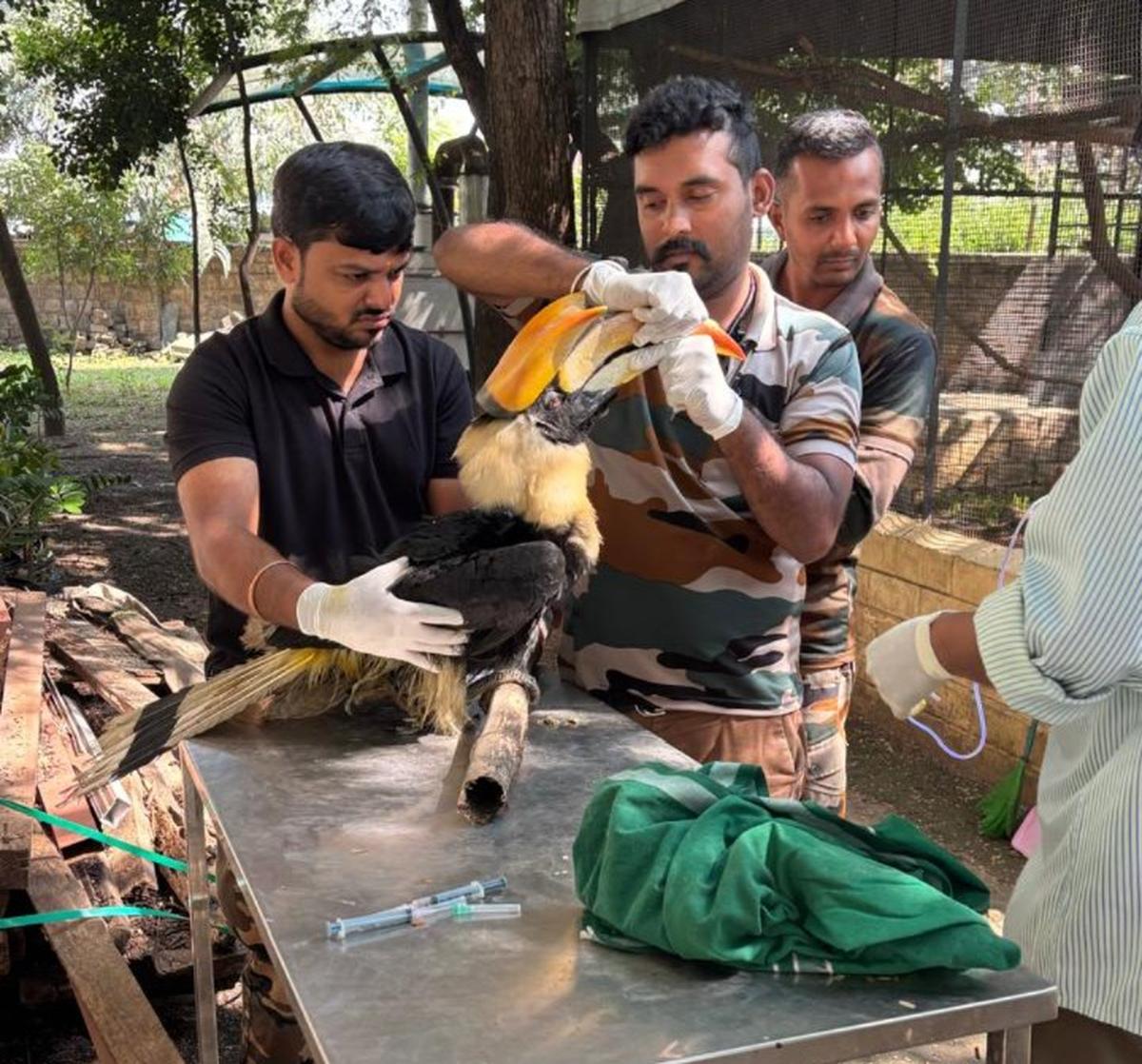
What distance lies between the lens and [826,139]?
10.8ft

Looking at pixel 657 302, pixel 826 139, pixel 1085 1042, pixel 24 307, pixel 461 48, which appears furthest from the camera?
pixel 24 307

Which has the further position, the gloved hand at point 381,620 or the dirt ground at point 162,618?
the dirt ground at point 162,618

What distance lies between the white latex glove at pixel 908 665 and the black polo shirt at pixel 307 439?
113cm

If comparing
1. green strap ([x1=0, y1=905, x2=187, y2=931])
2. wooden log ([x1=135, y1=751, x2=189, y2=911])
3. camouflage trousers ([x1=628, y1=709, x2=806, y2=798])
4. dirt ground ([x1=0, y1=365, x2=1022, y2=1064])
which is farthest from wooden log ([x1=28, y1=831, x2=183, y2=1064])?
camouflage trousers ([x1=628, y1=709, x2=806, y2=798])

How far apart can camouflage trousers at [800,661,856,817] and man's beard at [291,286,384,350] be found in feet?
4.13

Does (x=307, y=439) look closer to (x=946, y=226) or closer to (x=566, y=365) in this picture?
(x=566, y=365)

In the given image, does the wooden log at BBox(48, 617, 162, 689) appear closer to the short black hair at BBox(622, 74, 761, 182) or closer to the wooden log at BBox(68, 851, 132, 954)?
the wooden log at BBox(68, 851, 132, 954)

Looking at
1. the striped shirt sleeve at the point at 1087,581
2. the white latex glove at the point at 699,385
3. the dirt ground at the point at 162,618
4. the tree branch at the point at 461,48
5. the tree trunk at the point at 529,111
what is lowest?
the dirt ground at the point at 162,618

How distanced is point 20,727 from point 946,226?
3854mm

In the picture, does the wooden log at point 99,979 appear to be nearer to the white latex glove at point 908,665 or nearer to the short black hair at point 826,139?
the white latex glove at point 908,665

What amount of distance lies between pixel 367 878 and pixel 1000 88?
4220 millimetres

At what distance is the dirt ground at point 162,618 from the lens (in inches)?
136

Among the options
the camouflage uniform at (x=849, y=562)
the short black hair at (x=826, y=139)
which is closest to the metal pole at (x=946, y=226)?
the short black hair at (x=826, y=139)

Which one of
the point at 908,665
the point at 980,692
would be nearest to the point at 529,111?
the point at 980,692
